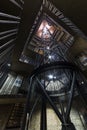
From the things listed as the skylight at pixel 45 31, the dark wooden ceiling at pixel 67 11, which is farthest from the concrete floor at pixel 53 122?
the skylight at pixel 45 31

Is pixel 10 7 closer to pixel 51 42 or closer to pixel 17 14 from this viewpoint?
pixel 17 14

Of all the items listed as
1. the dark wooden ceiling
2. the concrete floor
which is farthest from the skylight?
the concrete floor

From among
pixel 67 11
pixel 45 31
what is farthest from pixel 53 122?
pixel 45 31

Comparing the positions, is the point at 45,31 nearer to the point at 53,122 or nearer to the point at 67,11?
the point at 67,11

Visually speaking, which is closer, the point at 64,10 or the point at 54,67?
the point at 64,10

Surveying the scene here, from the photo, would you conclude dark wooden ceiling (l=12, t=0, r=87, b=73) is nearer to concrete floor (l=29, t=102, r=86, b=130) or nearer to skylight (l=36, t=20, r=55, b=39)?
skylight (l=36, t=20, r=55, b=39)

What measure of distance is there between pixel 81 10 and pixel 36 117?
482cm

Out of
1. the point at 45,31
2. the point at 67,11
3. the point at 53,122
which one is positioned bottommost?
the point at 53,122

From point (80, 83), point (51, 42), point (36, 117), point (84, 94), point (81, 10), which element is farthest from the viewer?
point (51, 42)

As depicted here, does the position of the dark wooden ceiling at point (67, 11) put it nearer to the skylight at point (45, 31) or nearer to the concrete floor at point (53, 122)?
the skylight at point (45, 31)

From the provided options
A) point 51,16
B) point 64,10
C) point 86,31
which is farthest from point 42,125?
point 51,16

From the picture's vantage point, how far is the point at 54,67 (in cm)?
410

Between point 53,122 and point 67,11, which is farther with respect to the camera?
point 53,122

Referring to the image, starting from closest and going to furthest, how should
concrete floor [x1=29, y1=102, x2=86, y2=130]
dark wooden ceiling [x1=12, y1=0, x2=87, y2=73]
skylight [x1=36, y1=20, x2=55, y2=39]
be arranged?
1. dark wooden ceiling [x1=12, y1=0, x2=87, y2=73]
2. concrete floor [x1=29, y1=102, x2=86, y2=130]
3. skylight [x1=36, y1=20, x2=55, y2=39]
